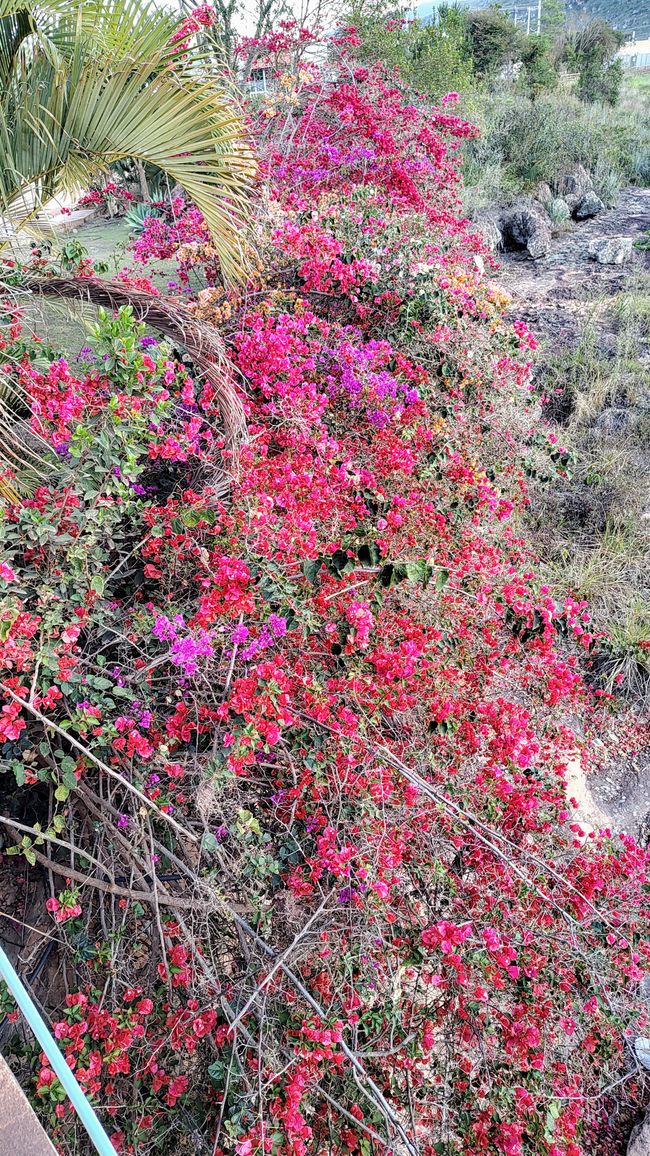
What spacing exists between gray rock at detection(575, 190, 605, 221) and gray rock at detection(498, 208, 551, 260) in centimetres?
150

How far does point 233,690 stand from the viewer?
2.15 m

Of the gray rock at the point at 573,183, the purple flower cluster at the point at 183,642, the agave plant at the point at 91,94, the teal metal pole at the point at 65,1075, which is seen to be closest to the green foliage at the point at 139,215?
the agave plant at the point at 91,94

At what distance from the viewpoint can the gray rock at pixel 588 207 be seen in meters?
10.0

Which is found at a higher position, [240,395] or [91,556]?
[240,395]

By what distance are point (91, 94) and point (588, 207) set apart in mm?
9376

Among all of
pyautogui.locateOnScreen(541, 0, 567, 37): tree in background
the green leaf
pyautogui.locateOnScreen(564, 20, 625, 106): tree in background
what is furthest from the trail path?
pyautogui.locateOnScreen(541, 0, 567, 37): tree in background

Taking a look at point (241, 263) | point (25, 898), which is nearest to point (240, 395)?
point (241, 263)

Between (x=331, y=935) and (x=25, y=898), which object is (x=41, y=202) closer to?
(x=25, y=898)

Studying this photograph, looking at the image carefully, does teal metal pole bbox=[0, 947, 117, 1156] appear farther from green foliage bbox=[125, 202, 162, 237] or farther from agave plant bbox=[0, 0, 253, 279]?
green foliage bbox=[125, 202, 162, 237]

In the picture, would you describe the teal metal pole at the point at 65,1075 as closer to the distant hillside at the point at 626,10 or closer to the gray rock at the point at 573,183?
the gray rock at the point at 573,183

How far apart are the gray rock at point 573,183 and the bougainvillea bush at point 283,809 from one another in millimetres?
9473

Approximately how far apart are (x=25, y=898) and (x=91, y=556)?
1.07 meters

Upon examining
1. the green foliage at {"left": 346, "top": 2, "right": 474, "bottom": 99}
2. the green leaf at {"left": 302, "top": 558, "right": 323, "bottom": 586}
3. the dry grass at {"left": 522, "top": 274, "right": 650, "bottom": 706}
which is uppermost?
the green foliage at {"left": 346, "top": 2, "right": 474, "bottom": 99}

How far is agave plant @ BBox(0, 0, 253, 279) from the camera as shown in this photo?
2516 millimetres
